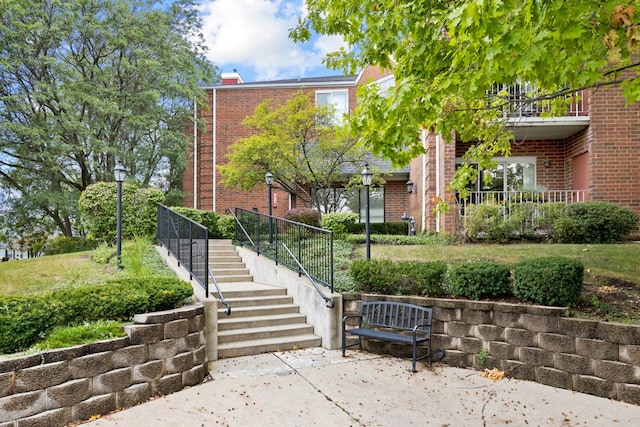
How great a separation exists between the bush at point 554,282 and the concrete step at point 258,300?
13.5 ft

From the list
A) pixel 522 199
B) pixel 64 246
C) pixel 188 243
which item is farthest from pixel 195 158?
pixel 522 199

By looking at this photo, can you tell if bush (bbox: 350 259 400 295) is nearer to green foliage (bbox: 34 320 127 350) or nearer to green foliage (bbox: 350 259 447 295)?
green foliage (bbox: 350 259 447 295)

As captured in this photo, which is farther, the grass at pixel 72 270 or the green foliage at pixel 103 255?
the green foliage at pixel 103 255

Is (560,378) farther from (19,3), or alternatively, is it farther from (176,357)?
(19,3)

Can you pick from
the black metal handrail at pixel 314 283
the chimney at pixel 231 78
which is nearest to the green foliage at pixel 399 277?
the black metal handrail at pixel 314 283

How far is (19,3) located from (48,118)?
3.66 m

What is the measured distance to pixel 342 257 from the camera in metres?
9.55

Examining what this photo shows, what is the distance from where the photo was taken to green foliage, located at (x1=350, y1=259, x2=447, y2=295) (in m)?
6.55

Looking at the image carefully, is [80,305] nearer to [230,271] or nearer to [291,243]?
[291,243]

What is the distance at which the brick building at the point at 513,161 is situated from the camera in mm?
11133

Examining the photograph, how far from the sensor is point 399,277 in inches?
268

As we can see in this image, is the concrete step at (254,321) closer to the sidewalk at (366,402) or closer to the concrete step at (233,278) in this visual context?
the sidewalk at (366,402)

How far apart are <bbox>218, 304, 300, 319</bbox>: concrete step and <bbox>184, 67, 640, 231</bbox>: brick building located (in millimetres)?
3500

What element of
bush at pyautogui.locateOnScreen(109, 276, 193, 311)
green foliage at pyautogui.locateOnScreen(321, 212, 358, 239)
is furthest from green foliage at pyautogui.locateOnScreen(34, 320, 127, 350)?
green foliage at pyautogui.locateOnScreen(321, 212, 358, 239)
